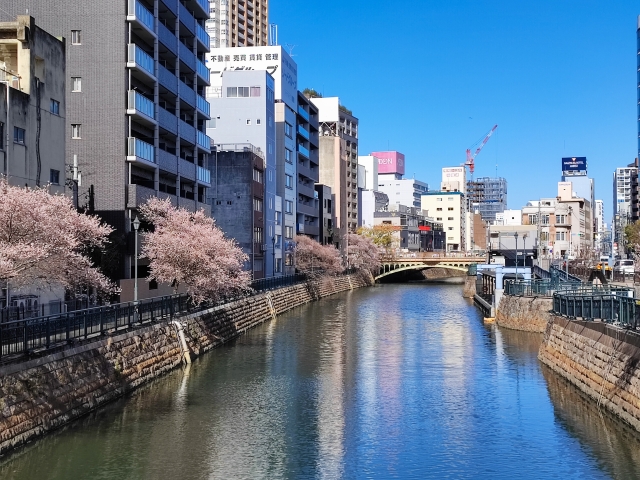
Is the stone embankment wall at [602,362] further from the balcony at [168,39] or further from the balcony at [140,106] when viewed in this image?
the balcony at [168,39]

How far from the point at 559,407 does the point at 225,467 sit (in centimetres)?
1639

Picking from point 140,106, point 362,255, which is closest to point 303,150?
point 362,255

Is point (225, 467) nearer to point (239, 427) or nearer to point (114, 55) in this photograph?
point (239, 427)

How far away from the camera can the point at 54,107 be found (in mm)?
43281

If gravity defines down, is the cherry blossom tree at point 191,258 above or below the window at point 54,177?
below

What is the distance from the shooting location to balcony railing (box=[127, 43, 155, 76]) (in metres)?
56.9

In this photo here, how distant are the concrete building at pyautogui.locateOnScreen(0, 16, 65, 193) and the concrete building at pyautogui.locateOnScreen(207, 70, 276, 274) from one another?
170 feet

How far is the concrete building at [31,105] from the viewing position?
3866 cm

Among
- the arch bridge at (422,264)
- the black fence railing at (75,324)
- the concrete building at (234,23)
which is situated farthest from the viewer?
the concrete building at (234,23)

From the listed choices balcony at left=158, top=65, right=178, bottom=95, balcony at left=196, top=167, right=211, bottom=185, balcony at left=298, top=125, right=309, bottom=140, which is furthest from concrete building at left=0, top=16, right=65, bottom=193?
balcony at left=298, top=125, right=309, bottom=140

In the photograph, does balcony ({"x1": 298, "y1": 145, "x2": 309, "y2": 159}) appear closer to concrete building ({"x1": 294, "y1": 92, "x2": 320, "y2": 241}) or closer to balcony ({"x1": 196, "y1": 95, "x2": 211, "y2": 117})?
concrete building ({"x1": 294, "y1": 92, "x2": 320, "y2": 241})

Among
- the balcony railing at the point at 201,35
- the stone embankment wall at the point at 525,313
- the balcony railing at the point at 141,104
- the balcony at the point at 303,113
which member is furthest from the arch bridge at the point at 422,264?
the balcony railing at the point at 141,104

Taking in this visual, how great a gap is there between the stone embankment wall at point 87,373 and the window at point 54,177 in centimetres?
1005

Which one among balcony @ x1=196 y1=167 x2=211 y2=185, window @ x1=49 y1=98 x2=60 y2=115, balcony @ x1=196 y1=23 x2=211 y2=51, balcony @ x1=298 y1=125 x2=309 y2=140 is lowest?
balcony @ x1=196 y1=167 x2=211 y2=185
